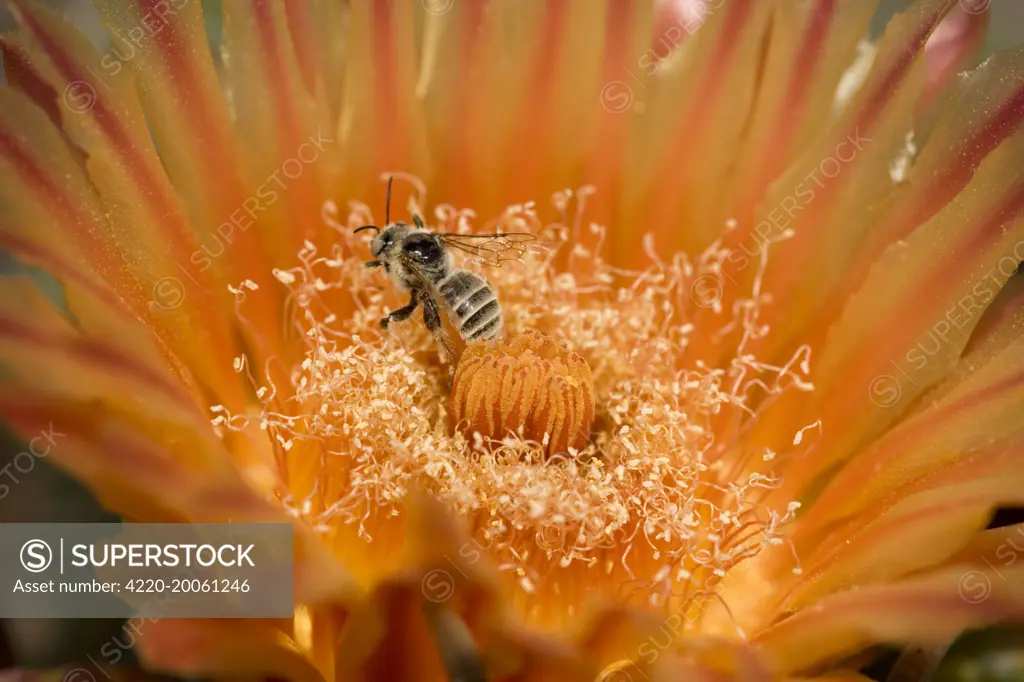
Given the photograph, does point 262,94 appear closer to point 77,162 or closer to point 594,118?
point 77,162

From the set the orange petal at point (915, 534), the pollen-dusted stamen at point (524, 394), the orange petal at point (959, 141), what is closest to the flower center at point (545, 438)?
the pollen-dusted stamen at point (524, 394)

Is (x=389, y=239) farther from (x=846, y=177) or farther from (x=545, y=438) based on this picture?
(x=846, y=177)

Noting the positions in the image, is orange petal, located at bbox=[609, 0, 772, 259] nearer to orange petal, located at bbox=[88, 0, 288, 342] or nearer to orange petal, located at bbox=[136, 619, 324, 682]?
orange petal, located at bbox=[88, 0, 288, 342]

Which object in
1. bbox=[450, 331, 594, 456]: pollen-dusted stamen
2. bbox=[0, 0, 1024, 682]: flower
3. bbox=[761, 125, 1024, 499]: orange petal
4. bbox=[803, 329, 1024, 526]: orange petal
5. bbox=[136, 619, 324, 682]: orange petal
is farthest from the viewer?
bbox=[450, 331, 594, 456]: pollen-dusted stamen

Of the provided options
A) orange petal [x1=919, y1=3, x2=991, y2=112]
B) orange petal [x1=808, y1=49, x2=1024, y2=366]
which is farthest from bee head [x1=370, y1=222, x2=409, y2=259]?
orange petal [x1=919, y1=3, x2=991, y2=112]

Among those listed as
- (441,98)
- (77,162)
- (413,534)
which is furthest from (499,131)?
(413,534)

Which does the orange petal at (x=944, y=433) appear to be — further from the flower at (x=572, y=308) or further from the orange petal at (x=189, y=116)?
the orange petal at (x=189, y=116)

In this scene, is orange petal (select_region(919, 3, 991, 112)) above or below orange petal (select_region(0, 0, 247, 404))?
below

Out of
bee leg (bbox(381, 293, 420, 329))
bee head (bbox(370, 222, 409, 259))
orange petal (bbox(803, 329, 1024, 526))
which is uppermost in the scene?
bee head (bbox(370, 222, 409, 259))
